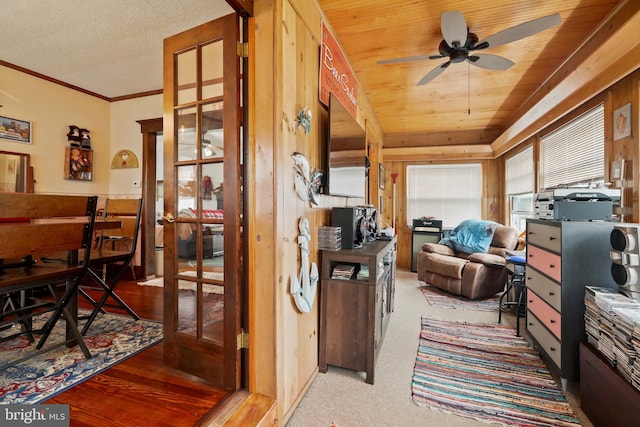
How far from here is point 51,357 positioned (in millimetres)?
1920

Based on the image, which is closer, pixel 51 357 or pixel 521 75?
pixel 51 357

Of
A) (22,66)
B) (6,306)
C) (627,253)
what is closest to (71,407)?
(6,306)

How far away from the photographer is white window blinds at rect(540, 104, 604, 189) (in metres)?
2.55

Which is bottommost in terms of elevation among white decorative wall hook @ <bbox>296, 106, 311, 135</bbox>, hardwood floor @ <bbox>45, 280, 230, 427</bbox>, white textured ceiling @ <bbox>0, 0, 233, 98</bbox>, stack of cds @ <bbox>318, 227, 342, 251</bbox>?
hardwood floor @ <bbox>45, 280, 230, 427</bbox>

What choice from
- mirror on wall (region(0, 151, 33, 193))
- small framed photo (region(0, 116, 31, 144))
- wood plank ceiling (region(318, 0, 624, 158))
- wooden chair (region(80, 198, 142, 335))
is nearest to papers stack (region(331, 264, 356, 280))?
wooden chair (region(80, 198, 142, 335))

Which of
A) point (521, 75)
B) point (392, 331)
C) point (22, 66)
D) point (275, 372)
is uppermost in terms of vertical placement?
point (22, 66)

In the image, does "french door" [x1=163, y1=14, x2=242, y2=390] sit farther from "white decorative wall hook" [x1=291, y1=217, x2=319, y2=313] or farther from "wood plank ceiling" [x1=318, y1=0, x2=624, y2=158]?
"wood plank ceiling" [x1=318, y1=0, x2=624, y2=158]

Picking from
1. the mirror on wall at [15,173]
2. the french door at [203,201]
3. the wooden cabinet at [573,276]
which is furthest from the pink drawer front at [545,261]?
the mirror on wall at [15,173]

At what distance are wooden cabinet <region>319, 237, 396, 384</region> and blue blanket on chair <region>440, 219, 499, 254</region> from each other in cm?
277

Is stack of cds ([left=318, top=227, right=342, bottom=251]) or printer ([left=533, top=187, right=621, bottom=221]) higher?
printer ([left=533, top=187, right=621, bottom=221])

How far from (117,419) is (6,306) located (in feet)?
6.46

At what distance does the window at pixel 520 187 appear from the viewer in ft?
13.0

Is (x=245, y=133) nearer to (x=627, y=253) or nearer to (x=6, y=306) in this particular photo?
(x=627, y=253)

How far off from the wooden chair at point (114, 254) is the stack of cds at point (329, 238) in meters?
1.60
